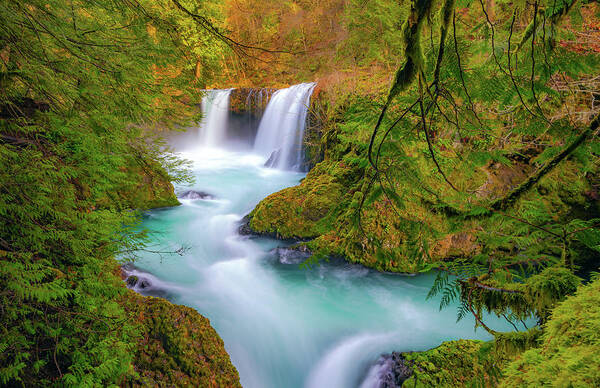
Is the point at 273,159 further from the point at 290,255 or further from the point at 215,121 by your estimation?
the point at 290,255

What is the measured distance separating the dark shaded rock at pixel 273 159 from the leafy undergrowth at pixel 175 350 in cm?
1138

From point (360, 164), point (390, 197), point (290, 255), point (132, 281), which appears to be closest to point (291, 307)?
point (290, 255)

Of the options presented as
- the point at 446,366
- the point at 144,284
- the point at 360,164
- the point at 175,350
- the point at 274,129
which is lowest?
the point at 144,284

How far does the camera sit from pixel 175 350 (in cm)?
290

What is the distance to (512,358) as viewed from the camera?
126 centimetres

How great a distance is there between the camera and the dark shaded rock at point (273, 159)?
14.3 metres

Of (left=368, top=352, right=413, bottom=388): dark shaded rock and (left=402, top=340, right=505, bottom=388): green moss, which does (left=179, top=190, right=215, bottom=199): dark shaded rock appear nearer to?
(left=368, top=352, right=413, bottom=388): dark shaded rock

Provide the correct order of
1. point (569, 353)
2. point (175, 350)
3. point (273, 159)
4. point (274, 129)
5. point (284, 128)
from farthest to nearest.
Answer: point (274, 129) < point (284, 128) < point (273, 159) < point (175, 350) < point (569, 353)

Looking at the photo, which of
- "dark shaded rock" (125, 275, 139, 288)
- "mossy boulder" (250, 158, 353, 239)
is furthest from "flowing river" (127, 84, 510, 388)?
"mossy boulder" (250, 158, 353, 239)

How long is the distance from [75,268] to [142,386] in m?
1.25

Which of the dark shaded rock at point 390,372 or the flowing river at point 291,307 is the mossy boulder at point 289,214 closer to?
the flowing river at point 291,307

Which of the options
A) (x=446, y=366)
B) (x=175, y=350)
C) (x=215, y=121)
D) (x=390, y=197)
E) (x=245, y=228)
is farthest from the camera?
(x=215, y=121)

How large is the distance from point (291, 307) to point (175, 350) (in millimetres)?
3082

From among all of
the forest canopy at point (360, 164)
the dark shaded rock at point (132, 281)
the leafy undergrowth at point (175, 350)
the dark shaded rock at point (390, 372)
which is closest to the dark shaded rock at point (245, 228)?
the dark shaded rock at point (132, 281)
